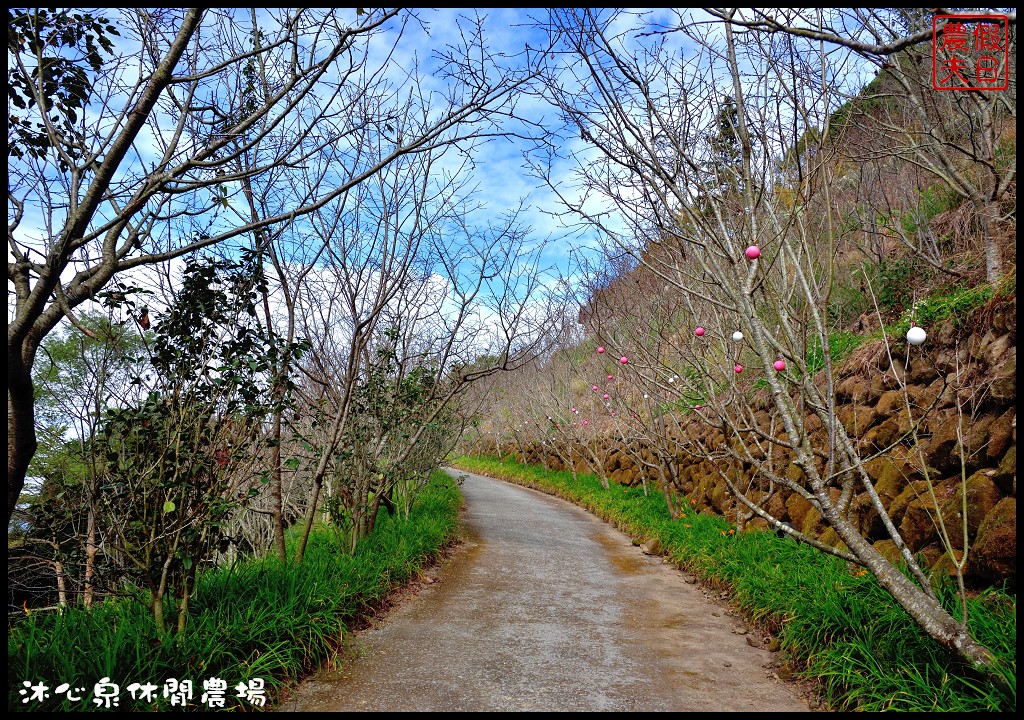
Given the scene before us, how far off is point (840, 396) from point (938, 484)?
1825 millimetres

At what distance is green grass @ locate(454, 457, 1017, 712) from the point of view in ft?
8.50

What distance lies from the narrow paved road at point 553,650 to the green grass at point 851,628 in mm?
240

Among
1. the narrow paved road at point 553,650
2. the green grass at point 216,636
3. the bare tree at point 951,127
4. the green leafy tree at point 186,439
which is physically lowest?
the narrow paved road at point 553,650

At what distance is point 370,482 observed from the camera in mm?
6496

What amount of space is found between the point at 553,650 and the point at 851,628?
1787mm

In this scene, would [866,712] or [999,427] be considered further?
[999,427]

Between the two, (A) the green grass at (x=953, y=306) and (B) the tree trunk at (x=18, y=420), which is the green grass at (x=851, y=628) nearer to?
(A) the green grass at (x=953, y=306)

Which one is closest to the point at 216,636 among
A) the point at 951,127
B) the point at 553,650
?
the point at 553,650

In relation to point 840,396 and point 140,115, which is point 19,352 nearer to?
point 140,115

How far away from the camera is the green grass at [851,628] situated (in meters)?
2.59

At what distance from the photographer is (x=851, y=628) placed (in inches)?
130

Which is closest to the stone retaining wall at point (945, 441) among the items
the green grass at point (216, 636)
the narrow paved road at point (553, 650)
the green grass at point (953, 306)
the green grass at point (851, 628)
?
the green grass at point (953, 306)

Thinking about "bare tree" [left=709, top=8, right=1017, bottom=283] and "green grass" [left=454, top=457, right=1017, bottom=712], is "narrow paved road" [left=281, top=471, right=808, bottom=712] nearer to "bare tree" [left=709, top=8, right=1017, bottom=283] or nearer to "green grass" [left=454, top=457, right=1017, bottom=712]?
"green grass" [left=454, top=457, right=1017, bottom=712]

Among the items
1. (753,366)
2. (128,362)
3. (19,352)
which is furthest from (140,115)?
(753,366)
